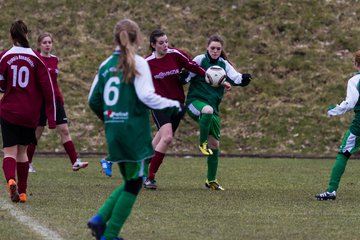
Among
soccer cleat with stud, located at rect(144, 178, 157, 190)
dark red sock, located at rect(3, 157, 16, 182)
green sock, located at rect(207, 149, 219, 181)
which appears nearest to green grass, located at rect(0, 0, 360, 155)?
green sock, located at rect(207, 149, 219, 181)

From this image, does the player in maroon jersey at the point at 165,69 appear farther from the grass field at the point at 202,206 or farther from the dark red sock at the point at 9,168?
the dark red sock at the point at 9,168

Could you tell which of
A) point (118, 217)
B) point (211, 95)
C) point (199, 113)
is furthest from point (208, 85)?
point (118, 217)

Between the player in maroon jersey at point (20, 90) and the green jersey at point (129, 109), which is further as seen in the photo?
the player in maroon jersey at point (20, 90)

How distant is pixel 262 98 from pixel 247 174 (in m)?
6.90

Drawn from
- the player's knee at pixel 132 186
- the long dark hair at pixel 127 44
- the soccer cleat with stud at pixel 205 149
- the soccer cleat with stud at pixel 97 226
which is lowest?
the soccer cleat with stud at pixel 205 149

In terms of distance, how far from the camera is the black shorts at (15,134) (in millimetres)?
9812

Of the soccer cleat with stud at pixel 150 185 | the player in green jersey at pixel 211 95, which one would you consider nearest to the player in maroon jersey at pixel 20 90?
the soccer cleat with stud at pixel 150 185

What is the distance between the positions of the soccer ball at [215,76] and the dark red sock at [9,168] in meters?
2.87

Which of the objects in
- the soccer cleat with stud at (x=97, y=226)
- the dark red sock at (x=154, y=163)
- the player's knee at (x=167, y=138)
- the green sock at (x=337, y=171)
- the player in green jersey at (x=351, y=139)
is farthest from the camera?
the dark red sock at (x=154, y=163)

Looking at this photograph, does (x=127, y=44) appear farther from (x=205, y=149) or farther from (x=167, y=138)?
(x=205, y=149)

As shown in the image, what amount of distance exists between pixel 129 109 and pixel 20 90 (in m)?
3.15

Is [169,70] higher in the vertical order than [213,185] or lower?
higher

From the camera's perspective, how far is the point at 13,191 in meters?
9.73

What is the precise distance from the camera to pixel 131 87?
689 centimetres
